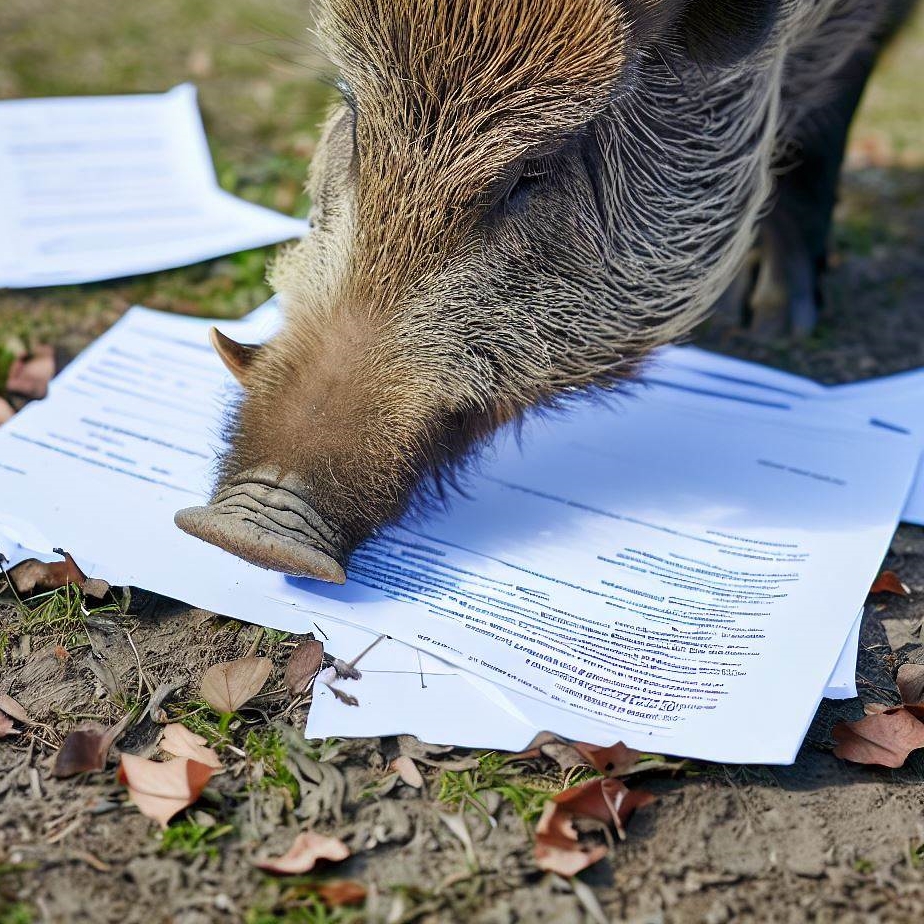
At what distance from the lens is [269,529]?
1740 mm

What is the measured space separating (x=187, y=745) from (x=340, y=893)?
36cm

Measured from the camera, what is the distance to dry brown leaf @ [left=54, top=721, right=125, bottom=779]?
5.27ft

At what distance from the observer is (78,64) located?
4.20 meters

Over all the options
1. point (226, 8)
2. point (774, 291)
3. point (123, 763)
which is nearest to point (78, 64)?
point (226, 8)

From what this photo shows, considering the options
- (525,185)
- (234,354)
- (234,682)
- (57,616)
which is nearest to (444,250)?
(525,185)

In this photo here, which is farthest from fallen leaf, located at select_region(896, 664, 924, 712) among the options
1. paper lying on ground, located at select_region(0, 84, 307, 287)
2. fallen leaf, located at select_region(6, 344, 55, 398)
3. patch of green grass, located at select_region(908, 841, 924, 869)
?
paper lying on ground, located at select_region(0, 84, 307, 287)

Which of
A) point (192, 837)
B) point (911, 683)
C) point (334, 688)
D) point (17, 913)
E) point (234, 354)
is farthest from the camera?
point (234, 354)

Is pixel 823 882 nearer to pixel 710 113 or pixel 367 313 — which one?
pixel 367 313

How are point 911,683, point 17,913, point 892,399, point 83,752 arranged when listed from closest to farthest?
point 17,913 < point 83,752 < point 911,683 < point 892,399

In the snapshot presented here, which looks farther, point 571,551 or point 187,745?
point 571,551

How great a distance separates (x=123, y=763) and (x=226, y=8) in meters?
4.09

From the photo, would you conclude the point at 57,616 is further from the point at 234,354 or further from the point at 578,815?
the point at 578,815

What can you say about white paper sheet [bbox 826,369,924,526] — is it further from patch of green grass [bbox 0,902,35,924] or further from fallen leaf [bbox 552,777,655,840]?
patch of green grass [bbox 0,902,35,924]

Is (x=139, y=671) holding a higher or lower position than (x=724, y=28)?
lower
